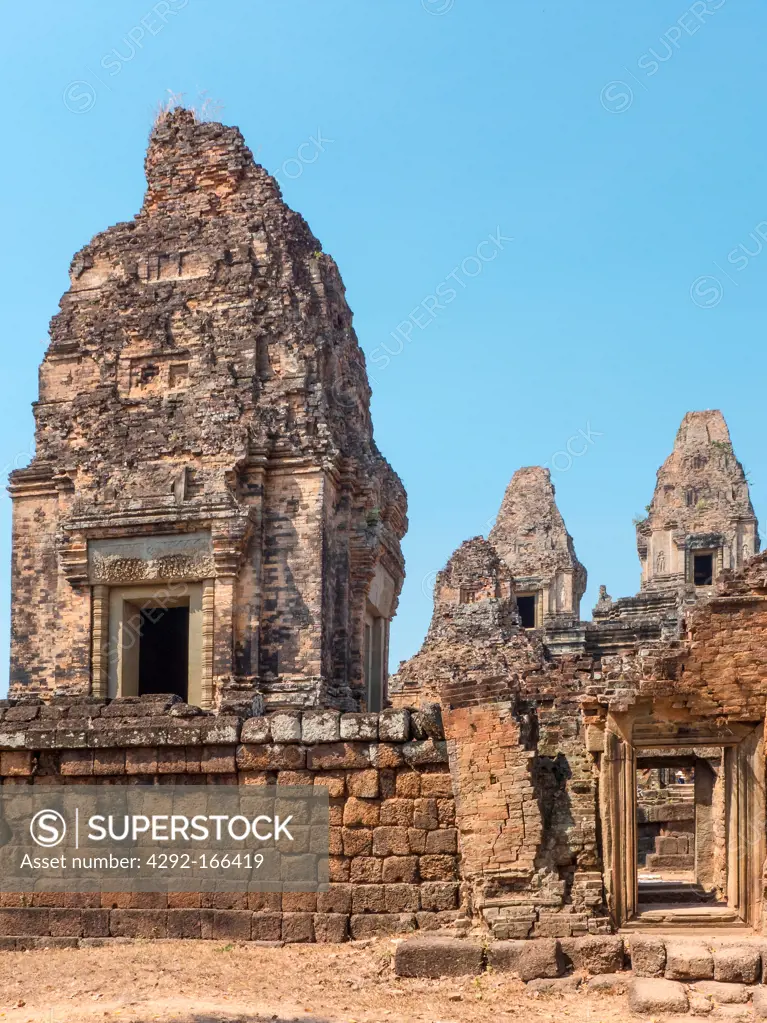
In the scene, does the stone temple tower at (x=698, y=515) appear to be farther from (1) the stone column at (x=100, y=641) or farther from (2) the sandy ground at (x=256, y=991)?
(2) the sandy ground at (x=256, y=991)

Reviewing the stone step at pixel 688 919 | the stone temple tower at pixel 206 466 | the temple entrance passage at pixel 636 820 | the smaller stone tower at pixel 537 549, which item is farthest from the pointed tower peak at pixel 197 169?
the smaller stone tower at pixel 537 549

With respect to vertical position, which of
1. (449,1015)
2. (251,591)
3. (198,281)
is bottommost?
(449,1015)

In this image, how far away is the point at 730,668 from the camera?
1106cm

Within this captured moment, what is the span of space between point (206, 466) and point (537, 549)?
88.5 feet

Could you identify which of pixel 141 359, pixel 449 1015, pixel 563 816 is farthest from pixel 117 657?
pixel 449 1015

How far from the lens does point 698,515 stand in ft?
134

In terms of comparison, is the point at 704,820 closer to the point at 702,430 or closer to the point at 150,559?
the point at 150,559

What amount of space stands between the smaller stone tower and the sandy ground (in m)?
31.5

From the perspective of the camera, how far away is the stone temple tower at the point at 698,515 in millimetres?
40094

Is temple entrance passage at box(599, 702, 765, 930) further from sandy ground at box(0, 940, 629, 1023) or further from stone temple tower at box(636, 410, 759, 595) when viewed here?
stone temple tower at box(636, 410, 759, 595)

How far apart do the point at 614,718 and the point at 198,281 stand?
967 centimetres

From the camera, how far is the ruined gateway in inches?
384

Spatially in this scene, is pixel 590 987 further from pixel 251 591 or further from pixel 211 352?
pixel 211 352

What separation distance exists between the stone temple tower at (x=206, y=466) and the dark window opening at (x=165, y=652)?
250 cm
